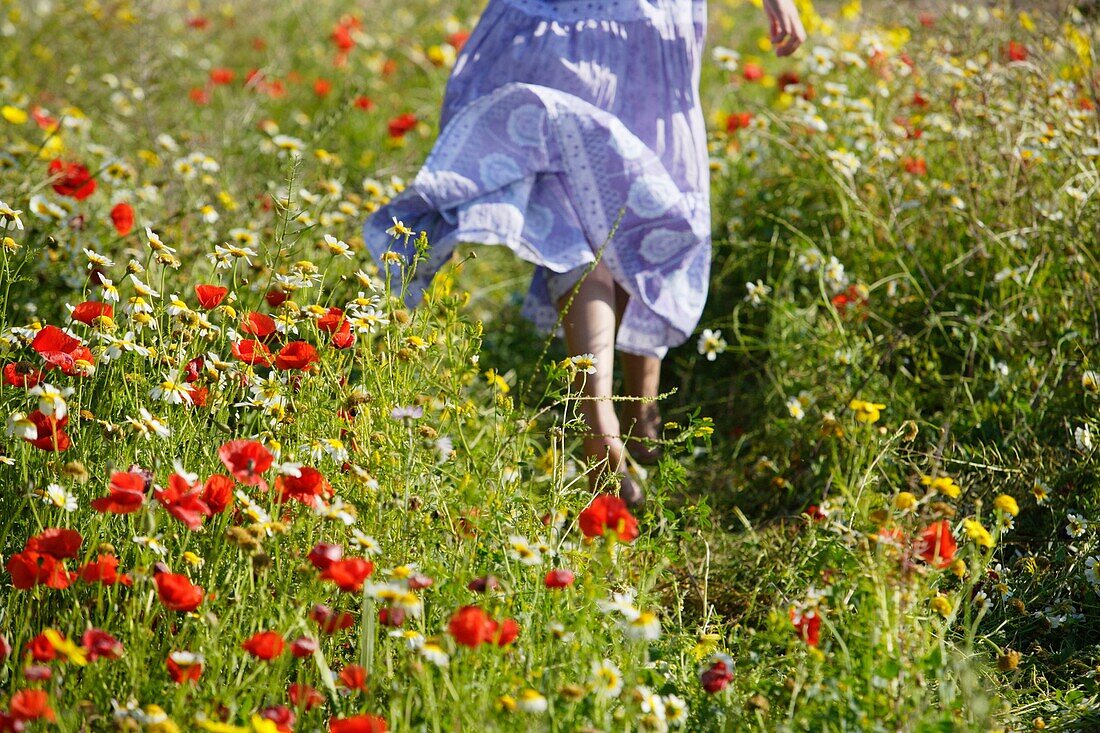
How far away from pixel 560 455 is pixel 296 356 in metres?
0.60

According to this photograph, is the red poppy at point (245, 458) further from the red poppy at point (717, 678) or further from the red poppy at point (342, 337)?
the red poppy at point (717, 678)

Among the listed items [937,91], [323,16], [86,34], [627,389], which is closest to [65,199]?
[627,389]

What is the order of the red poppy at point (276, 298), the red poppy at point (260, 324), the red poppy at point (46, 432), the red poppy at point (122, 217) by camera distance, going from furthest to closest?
the red poppy at point (122, 217) → the red poppy at point (276, 298) → the red poppy at point (260, 324) → the red poppy at point (46, 432)

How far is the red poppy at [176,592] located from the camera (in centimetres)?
143

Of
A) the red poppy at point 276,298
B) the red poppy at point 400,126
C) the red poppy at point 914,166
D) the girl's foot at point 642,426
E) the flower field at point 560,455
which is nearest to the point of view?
the flower field at point 560,455

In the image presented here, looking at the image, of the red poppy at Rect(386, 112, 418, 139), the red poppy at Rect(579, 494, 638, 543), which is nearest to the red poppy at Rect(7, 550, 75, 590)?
the red poppy at Rect(579, 494, 638, 543)

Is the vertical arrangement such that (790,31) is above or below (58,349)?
above

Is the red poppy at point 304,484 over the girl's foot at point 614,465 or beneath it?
over

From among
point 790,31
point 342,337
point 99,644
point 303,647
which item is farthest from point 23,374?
point 790,31

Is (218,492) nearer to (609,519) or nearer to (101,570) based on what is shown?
(101,570)

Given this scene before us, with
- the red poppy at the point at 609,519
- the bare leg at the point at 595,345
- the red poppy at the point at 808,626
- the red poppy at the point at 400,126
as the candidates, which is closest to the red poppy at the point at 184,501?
the red poppy at the point at 609,519

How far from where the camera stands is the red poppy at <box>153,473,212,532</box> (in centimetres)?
149

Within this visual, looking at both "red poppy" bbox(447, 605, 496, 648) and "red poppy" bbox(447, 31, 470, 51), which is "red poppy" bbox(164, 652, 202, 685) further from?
"red poppy" bbox(447, 31, 470, 51)

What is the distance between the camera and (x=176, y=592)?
143 cm
